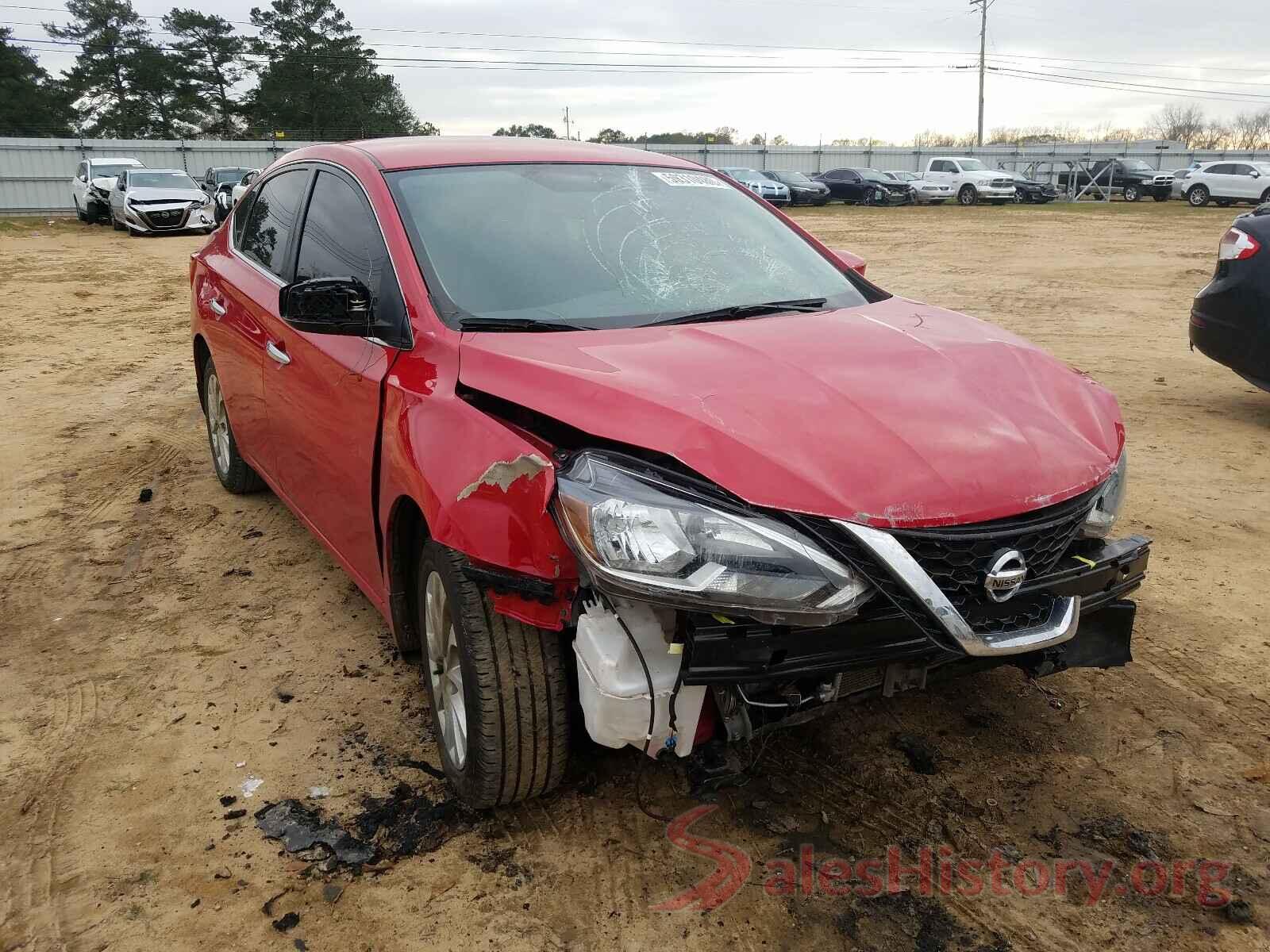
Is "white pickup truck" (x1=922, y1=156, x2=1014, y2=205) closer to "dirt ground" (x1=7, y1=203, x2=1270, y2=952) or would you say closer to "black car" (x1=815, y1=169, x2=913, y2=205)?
"black car" (x1=815, y1=169, x2=913, y2=205)

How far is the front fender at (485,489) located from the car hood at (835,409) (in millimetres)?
109

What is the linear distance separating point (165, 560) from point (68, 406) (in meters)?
3.79

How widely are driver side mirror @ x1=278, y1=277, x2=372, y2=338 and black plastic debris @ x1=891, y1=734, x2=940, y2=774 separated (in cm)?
199

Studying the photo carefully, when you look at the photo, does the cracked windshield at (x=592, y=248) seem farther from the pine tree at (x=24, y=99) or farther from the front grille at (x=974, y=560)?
the pine tree at (x=24, y=99)

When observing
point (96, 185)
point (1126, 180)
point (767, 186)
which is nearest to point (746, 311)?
point (96, 185)

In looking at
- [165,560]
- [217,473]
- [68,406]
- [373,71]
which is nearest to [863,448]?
[165,560]

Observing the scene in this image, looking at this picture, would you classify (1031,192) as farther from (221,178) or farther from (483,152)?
(483,152)

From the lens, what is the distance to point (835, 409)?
235 cm

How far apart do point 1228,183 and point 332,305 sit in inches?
1398

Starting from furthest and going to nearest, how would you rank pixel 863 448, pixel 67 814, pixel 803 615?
pixel 67 814
pixel 863 448
pixel 803 615

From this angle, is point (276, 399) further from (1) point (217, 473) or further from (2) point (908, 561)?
(2) point (908, 561)

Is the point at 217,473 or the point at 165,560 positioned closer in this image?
the point at 165,560

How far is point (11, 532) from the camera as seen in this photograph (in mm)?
4996

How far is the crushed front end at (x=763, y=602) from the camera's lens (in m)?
2.08
